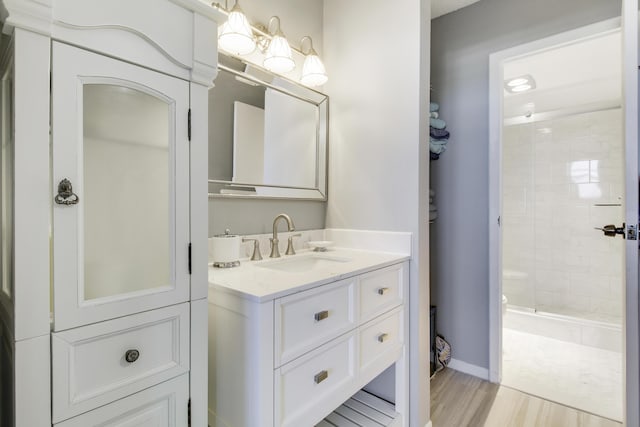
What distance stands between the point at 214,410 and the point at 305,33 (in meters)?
1.96

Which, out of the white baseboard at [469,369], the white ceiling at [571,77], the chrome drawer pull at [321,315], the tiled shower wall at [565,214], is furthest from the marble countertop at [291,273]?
A: the tiled shower wall at [565,214]

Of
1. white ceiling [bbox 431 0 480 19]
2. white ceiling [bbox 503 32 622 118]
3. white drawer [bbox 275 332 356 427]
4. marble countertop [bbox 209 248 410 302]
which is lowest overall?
white drawer [bbox 275 332 356 427]

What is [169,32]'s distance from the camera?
2.64 ft

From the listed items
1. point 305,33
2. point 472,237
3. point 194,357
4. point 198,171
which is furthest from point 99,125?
point 472,237

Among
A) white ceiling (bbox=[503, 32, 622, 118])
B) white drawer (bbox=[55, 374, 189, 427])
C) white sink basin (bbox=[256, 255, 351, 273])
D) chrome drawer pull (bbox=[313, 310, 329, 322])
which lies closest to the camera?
white drawer (bbox=[55, 374, 189, 427])

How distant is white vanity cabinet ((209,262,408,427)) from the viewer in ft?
3.06

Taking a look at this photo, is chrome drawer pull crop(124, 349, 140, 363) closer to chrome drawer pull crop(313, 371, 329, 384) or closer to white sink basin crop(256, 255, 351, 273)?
chrome drawer pull crop(313, 371, 329, 384)

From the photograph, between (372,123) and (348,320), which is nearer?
(348,320)

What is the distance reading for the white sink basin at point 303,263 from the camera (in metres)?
1.55

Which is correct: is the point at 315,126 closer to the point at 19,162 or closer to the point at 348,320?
the point at 348,320

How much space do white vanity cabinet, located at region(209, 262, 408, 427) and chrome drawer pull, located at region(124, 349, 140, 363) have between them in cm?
29

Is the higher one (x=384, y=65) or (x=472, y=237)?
(x=384, y=65)

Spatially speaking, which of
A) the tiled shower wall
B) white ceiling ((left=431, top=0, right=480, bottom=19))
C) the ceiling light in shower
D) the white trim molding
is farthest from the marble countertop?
the tiled shower wall

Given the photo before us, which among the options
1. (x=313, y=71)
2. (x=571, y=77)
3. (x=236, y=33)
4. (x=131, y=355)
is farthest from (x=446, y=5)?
(x=131, y=355)
